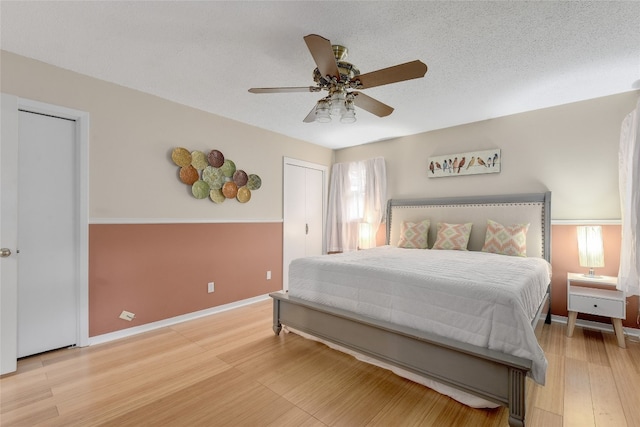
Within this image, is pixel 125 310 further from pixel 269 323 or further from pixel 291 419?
pixel 291 419

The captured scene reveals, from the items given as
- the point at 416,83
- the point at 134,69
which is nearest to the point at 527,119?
the point at 416,83

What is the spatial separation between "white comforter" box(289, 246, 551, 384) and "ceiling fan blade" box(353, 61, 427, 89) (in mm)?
1355

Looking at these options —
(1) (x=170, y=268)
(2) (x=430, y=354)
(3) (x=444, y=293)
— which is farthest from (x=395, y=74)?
(1) (x=170, y=268)

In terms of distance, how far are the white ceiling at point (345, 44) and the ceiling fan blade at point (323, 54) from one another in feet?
0.94

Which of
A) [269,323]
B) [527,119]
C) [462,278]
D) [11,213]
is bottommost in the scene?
[269,323]

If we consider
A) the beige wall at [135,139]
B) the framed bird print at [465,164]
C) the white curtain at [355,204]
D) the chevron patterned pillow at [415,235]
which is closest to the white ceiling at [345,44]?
the beige wall at [135,139]

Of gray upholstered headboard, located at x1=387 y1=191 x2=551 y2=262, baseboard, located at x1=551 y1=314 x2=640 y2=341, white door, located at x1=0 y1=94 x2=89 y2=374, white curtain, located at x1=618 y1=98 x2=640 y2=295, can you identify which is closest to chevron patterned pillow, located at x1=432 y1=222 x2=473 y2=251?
gray upholstered headboard, located at x1=387 y1=191 x2=551 y2=262

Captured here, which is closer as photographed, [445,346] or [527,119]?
[445,346]

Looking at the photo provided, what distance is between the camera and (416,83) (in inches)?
109

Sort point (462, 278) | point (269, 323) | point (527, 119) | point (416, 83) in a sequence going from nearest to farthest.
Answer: point (462, 278), point (416, 83), point (269, 323), point (527, 119)

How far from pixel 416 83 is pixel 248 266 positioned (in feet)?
9.79

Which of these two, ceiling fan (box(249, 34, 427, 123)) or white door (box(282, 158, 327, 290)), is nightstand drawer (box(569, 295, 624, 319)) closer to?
ceiling fan (box(249, 34, 427, 123))

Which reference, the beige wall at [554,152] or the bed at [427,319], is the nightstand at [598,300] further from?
the beige wall at [554,152]

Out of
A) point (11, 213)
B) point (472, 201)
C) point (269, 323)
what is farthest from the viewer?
point (472, 201)
